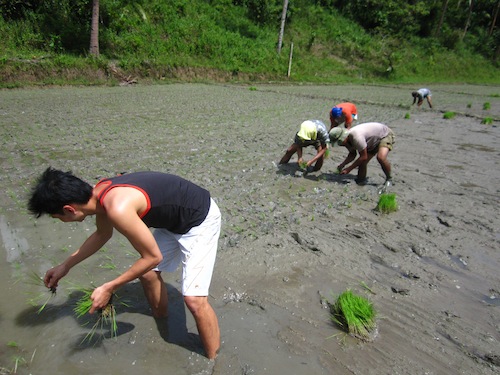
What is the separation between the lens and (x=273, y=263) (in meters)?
3.14

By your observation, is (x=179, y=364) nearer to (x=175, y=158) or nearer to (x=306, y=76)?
(x=175, y=158)

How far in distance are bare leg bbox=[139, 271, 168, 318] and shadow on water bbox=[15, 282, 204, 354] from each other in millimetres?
80

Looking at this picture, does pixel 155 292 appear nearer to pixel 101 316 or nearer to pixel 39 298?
pixel 101 316

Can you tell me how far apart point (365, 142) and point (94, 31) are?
14288 mm

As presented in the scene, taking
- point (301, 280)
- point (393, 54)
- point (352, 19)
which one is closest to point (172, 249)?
point (301, 280)

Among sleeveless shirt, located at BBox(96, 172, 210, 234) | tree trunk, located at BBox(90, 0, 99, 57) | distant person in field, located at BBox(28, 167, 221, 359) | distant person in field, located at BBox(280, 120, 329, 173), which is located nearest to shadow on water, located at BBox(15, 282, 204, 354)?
distant person in field, located at BBox(28, 167, 221, 359)

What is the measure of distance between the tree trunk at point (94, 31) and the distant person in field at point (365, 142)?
44.9 feet

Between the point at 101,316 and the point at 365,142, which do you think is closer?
the point at 101,316

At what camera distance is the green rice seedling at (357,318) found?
7.64 ft

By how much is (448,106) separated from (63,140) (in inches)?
574

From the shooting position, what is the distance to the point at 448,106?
14555 millimetres

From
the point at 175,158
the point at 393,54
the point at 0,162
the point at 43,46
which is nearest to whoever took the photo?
the point at 0,162

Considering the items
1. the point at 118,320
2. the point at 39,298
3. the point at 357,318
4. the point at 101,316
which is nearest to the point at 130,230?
the point at 101,316

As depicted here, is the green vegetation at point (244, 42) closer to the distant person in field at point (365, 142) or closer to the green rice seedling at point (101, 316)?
the distant person in field at point (365, 142)
